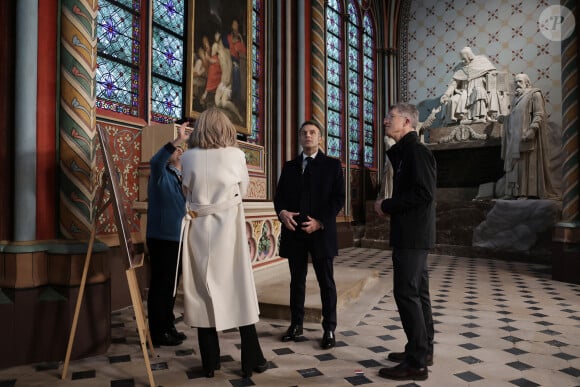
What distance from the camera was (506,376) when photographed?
2861 millimetres

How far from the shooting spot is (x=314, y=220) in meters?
3.35

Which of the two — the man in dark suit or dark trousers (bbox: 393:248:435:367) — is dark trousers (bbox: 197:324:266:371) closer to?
the man in dark suit

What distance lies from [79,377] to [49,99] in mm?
1917

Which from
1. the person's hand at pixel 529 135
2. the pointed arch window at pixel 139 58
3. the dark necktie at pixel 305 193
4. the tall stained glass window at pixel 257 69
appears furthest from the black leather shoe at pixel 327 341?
the person's hand at pixel 529 135

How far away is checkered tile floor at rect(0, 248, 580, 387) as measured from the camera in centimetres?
278

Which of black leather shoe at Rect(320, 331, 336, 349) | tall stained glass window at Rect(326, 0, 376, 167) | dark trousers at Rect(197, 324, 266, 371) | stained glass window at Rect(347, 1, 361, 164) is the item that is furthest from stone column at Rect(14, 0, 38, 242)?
stained glass window at Rect(347, 1, 361, 164)

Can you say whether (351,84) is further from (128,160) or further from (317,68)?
(128,160)

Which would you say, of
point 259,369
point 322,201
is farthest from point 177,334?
point 322,201

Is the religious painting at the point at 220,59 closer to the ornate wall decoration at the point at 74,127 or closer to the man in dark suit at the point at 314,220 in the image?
the ornate wall decoration at the point at 74,127

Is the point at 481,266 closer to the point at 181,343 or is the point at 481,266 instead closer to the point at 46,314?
the point at 181,343

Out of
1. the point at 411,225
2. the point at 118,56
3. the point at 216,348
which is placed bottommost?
the point at 216,348

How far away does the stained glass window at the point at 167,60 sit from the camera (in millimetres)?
6191

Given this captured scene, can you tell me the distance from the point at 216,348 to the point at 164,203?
3.82 feet

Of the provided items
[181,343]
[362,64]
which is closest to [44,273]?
[181,343]
